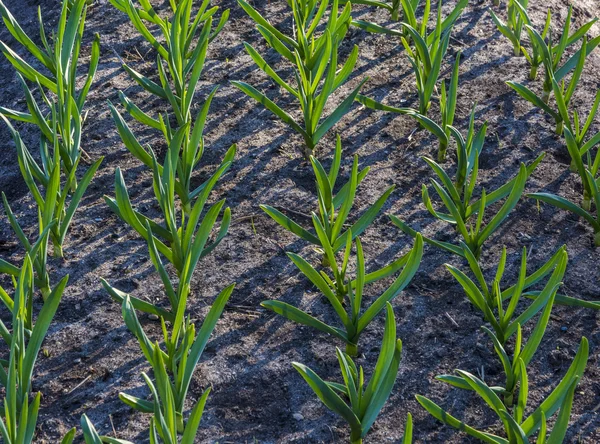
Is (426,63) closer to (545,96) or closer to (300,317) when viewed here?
(545,96)

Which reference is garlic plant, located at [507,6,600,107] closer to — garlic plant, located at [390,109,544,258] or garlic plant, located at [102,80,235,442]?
garlic plant, located at [390,109,544,258]

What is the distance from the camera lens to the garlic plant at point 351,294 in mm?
1731

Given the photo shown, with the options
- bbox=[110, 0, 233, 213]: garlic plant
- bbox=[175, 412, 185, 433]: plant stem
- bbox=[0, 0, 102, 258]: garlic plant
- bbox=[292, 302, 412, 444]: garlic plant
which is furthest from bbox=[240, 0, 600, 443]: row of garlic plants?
bbox=[0, 0, 102, 258]: garlic plant

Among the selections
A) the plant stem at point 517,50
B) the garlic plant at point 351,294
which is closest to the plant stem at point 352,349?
the garlic plant at point 351,294

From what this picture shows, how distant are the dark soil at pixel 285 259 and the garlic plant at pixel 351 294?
8cm

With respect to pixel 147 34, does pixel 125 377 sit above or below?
below

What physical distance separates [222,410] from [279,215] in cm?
47

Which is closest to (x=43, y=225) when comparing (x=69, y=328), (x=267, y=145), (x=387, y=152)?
(x=69, y=328)

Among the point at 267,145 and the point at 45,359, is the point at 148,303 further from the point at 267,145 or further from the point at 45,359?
the point at 267,145

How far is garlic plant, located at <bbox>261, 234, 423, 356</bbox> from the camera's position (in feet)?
5.68

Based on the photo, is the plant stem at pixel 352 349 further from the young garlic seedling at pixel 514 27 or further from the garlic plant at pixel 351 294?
the young garlic seedling at pixel 514 27

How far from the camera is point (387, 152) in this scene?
242cm

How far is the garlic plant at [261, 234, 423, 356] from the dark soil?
8 cm

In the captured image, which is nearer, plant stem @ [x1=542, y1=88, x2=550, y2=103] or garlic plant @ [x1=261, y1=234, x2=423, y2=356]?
garlic plant @ [x1=261, y1=234, x2=423, y2=356]
